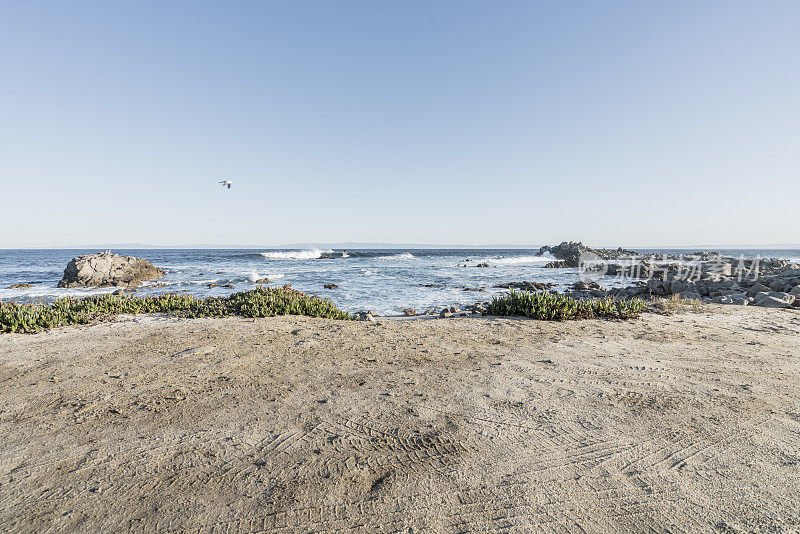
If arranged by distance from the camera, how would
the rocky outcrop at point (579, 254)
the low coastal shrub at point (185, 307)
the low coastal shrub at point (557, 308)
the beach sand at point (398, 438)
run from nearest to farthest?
the beach sand at point (398, 438)
the low coastal shrub at point (185, 307)
the low coastal shrub at point (557, 308)
the rocky outcrop at point (579, 254)

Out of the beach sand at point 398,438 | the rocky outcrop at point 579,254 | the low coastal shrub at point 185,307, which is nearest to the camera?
the beach sand at point 398,438

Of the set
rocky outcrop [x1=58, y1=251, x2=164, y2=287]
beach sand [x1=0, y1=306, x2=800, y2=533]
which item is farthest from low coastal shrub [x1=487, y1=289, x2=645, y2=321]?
rocky outcrop [x1=58, y1=251, x2=164, y2=287]

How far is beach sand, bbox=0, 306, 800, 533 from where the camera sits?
2564 millimetres

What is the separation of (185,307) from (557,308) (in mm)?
10702

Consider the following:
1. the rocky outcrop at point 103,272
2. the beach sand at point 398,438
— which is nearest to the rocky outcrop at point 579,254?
the beach sand at point 398,438

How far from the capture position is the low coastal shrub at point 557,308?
945 cm

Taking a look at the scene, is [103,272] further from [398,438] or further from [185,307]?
[398,438]

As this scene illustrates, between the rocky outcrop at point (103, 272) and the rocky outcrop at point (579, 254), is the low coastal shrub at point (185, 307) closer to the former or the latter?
the rocky outcrop at point (103, 272)

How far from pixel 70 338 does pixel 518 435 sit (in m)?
8.86

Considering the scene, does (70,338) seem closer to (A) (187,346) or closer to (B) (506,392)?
(A) (187,346)

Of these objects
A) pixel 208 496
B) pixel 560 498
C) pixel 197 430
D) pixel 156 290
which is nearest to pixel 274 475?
pixel 208 496

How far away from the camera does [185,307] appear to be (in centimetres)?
1063

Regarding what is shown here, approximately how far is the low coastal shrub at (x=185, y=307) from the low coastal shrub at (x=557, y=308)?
4.63 m

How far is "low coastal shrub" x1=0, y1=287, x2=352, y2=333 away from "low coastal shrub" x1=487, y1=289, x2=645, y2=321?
4.63 m
